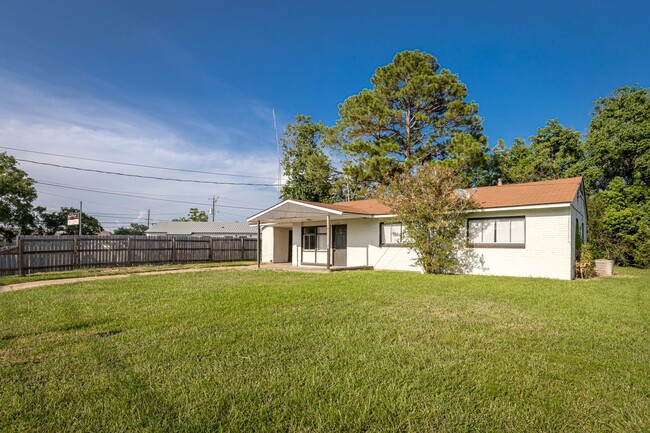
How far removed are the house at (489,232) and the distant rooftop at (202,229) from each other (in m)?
27.6

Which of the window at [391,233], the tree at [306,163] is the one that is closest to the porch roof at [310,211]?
the window at [391,233]

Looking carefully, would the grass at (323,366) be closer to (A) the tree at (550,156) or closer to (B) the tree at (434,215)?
(B) the tree at (434,215)

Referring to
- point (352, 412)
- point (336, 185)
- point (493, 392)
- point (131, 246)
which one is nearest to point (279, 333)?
point (352, 412)

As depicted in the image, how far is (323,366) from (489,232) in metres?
11.5

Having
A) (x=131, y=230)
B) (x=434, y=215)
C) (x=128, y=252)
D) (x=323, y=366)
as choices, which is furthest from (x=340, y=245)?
(x=131, y=230)

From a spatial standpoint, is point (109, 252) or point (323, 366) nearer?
point (323, 366)

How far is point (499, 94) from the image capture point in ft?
68.1

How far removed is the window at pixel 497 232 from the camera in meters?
12.8

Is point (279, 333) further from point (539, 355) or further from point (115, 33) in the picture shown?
point (115, 33)

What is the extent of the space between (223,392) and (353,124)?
923 inches

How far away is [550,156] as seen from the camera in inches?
981

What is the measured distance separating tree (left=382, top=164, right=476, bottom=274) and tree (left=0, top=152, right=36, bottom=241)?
32773 mm

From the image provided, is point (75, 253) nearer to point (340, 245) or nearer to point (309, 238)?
point (309, 238)

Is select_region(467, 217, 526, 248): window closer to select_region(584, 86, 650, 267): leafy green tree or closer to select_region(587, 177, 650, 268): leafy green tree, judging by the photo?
select_region(587, 177, 650, 268): leafy green tree
